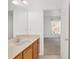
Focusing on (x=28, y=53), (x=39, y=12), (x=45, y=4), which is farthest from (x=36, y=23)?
(x=28, y=53)

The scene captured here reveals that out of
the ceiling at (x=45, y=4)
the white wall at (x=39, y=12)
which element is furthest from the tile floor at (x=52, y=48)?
the ceiling at (x=45, y=4)

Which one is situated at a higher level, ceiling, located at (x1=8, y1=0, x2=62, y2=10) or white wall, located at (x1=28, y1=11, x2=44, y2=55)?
ceiling, located at (x1=8, y1=0, x2=62, y2=10)

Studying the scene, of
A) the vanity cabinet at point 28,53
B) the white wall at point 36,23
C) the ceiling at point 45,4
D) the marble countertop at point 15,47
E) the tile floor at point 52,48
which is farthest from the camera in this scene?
the tile floor at point 52,48

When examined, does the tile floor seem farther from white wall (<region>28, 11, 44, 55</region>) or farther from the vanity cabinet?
the vanity cabinet

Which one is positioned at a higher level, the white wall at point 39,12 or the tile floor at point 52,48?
the white wall at point 39,12

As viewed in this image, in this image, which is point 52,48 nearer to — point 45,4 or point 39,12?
point 39,12

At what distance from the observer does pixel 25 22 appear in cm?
627

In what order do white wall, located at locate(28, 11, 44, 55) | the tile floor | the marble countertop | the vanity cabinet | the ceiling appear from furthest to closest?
the tile floor → white wall, located at locate(28, 11, 44, 55) → the ceiling → the vanity cabinet → the marble countertop

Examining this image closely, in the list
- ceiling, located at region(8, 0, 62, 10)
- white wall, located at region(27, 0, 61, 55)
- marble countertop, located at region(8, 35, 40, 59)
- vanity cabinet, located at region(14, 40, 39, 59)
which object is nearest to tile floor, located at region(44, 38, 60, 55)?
white wall, located at region(27, 0, 61, 55)

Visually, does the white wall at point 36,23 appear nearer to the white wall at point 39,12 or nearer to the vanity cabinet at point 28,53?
the white wall at point 39,12

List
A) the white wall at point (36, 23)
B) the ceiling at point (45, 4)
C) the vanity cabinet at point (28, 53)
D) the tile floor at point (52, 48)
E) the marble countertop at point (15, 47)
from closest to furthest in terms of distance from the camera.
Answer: the marble countertop at point (15, 47) → the vanity cabinet at point (28, 53) → the ceiling at point (45, 4) → the white wall at point (36, 23) → the tile floor at point (52, 48)
